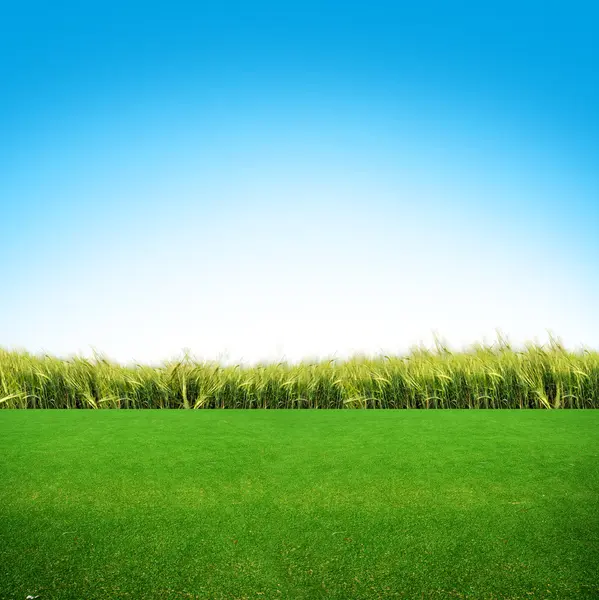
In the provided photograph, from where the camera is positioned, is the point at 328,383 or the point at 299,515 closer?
the point at 299,515

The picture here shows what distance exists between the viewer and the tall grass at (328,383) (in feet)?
19.6

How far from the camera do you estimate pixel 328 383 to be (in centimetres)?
623

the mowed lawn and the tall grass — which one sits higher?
the tall grass

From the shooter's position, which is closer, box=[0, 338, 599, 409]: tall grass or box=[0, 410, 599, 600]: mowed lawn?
box=[0, 410, 599, 600]: mowed lawn

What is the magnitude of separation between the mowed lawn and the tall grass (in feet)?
9.65

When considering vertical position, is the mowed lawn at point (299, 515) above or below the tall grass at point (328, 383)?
below

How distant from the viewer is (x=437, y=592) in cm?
135

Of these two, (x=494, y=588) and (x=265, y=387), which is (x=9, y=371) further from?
(x=494, y=588)

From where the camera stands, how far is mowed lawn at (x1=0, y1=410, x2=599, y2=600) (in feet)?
4.62

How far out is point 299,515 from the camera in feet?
5.91

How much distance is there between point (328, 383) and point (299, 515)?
175 inches

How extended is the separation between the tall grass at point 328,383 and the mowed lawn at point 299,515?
9.65ft

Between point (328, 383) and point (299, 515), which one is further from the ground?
point (328, 383)

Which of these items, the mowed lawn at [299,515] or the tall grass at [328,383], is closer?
the mowed lawn at [299,515]
